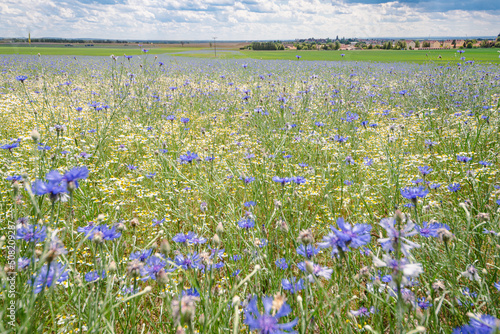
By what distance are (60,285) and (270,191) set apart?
174 cm

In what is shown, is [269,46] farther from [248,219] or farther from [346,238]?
[346,238]

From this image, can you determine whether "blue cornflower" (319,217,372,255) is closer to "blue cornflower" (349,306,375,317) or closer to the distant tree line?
"blue cornflower" (349,306,375,317)

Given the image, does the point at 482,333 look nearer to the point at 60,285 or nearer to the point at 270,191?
the point at 60,285

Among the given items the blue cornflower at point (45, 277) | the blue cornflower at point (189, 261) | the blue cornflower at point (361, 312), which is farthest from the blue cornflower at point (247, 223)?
the blue cornflower at point (45, 277)

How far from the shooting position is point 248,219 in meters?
1.62

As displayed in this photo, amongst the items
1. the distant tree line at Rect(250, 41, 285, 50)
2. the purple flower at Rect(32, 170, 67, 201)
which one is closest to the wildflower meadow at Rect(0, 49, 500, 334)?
the purple flower at Rect(32, 170, 67, 201)

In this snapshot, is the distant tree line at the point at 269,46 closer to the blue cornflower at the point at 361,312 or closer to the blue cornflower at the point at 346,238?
the blue cornflower at the point at 361,312

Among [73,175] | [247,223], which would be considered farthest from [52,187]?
[247,223]

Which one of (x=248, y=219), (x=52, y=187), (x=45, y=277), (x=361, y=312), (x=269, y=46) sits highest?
(x=269, y=46)

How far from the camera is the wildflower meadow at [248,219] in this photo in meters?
0.91

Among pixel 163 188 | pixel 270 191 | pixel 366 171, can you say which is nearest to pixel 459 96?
pixel 366 171

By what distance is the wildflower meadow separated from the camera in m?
0.91

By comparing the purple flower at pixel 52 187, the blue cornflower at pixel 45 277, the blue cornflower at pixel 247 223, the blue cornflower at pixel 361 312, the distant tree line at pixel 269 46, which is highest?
the distant tree line at pixel 269 46

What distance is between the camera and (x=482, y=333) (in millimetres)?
697
